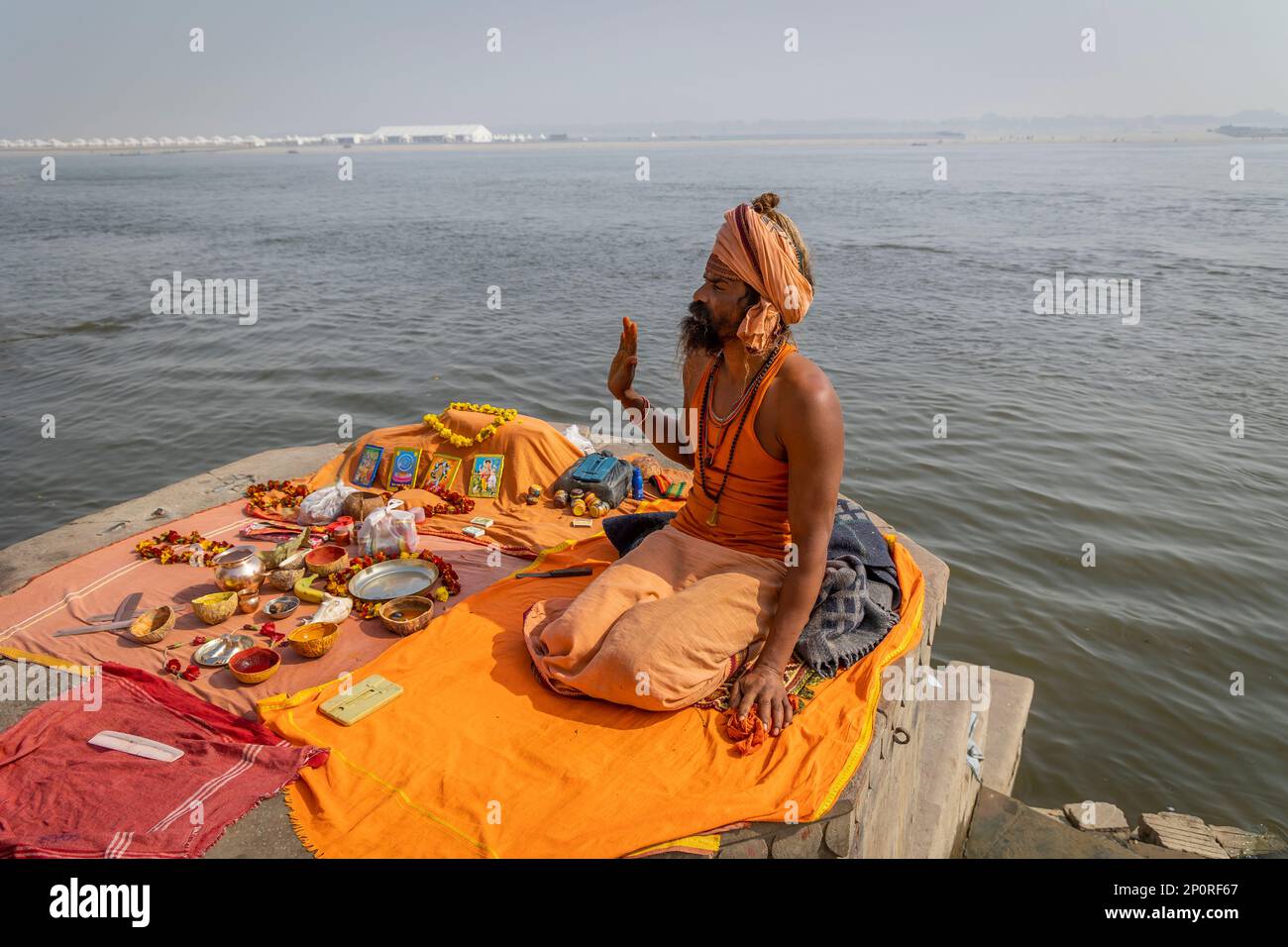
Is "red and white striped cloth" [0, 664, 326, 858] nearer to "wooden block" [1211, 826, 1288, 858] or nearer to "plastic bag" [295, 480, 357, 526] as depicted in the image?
"plastic bag" [295, 480, 357, 526]

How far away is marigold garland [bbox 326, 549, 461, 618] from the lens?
5.37 meters

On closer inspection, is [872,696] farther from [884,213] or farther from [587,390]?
[884,213]

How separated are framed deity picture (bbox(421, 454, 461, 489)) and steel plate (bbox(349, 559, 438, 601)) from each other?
5.75 ft

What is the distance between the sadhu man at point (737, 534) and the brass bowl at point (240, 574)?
7.42 ft

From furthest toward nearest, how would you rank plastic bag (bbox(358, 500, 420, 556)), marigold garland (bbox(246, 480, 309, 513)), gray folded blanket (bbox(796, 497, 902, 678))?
marigold garland (bbox(246, 480, 309, 513))
plastic bag (bbox(358, 500, 420, 556))
gray folded blanket (bbox(796, 497, 902, 678))

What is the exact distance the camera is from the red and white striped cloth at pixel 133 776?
345 cm

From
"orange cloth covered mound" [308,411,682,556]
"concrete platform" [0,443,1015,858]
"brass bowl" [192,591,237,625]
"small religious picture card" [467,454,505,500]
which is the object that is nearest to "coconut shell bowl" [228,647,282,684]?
"brass bowl" [192,591,237,625]

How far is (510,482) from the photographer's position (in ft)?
24.6

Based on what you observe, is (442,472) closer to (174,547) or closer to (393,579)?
(393,579)

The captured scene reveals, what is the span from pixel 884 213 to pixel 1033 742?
35.4 meters

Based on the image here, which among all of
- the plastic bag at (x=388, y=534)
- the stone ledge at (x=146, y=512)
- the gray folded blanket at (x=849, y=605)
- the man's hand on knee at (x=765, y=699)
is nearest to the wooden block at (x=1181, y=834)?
the gray folded blanket at (x=849, y=605)

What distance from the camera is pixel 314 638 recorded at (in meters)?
4.81

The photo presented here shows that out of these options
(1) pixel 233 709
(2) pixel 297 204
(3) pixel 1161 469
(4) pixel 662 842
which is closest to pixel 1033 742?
(4) pixel 662 842

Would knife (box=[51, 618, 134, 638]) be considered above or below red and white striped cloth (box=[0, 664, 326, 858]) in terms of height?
above
